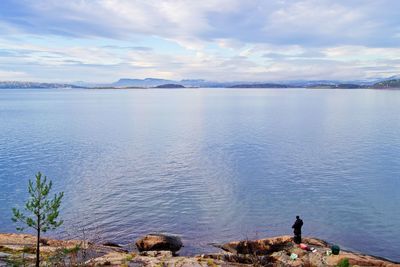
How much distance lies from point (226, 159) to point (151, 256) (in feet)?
130

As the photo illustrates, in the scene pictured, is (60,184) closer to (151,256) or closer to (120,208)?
(120,208)

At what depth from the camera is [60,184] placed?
5188cm

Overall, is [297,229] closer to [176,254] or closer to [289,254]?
[289,254]

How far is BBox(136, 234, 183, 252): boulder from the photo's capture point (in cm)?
3216

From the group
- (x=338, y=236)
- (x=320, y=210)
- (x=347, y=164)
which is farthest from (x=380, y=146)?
(x=338, y=236)

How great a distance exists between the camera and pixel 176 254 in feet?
105

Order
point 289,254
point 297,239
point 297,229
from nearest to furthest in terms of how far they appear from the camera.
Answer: point 289,254, point 297,229, point 297,239

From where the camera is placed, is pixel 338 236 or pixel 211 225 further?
pixel 211 225

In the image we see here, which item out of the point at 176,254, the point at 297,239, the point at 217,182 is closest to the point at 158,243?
the point at 176,254

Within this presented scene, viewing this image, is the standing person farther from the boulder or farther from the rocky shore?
the boulder

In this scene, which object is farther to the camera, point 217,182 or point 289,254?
point 217,182

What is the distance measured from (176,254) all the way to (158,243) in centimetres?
180

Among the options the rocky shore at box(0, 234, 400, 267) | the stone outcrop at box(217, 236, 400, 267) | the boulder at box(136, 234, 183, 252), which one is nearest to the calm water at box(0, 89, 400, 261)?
the stone outcrop at box(217, 236, 400, 267)

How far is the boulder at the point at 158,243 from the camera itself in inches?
1266
